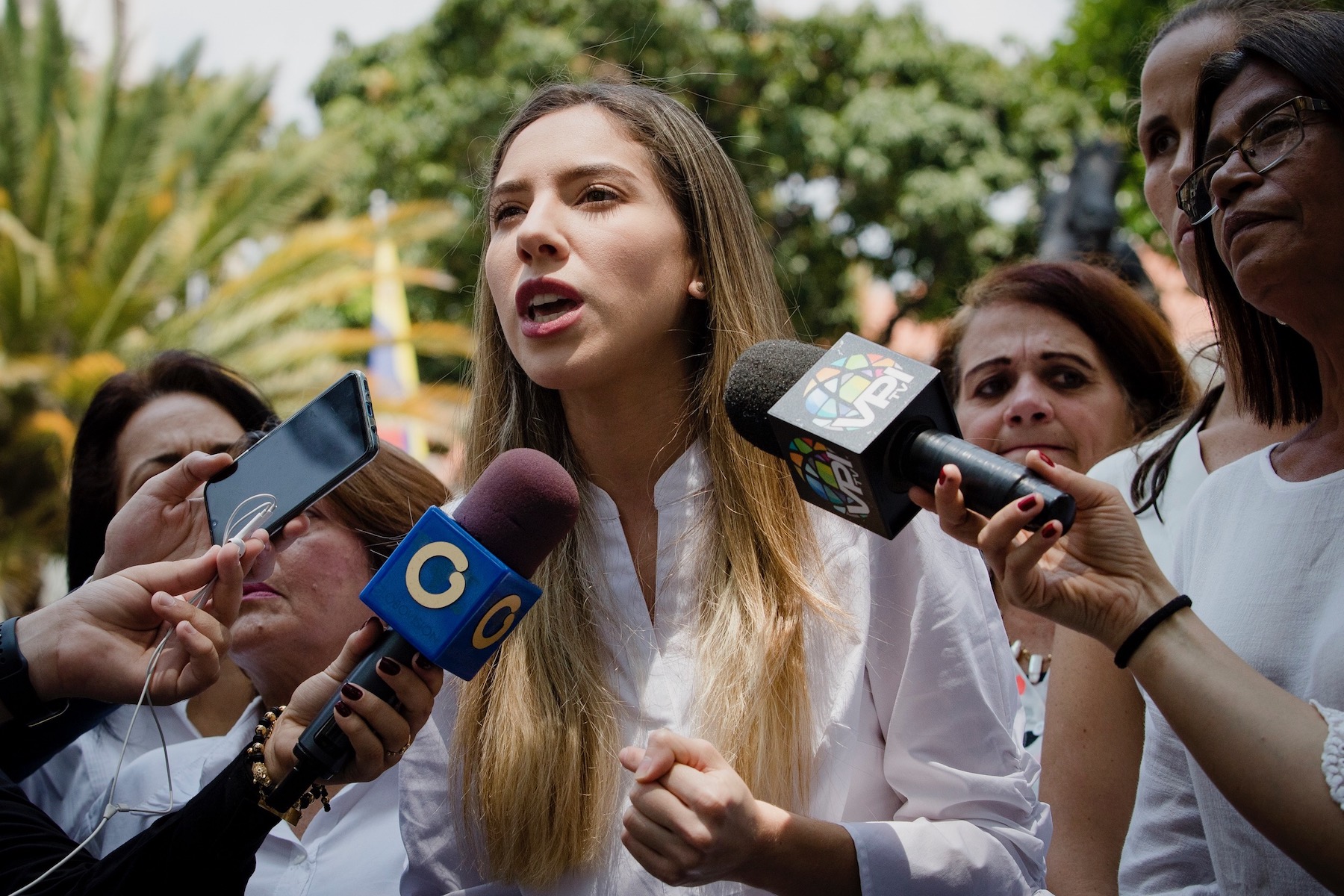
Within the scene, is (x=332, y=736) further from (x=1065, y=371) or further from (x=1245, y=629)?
(x=1065, y=371)

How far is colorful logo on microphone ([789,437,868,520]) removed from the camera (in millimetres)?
1791

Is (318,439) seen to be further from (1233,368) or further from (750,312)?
(1233,368)

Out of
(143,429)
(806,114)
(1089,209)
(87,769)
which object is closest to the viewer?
(87,769)

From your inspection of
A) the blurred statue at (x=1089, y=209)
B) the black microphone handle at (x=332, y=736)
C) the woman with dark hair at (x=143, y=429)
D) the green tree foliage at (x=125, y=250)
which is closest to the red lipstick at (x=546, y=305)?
the black microphone handle at (x=332, y=736)

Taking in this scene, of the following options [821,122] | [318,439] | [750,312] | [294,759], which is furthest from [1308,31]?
[821,122]

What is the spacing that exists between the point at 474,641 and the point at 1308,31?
5.73ft

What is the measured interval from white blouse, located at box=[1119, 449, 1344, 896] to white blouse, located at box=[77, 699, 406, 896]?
160 cm

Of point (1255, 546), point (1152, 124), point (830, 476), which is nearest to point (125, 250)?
point (1152, 124)

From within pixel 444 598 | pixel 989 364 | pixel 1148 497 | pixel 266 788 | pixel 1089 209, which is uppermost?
pixel 1089 209

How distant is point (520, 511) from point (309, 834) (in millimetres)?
1293

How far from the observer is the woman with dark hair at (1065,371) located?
3496mm

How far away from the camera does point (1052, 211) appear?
809 centimetres

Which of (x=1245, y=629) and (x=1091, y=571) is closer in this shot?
(x=1091, y=571)

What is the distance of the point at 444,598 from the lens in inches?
74.6
